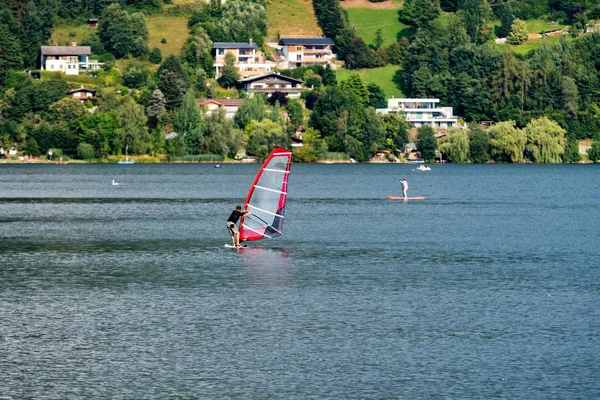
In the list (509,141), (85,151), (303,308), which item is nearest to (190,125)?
(85,151)

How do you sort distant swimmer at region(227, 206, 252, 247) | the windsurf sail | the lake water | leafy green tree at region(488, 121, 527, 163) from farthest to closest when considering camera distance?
leafy green tree at region(488, 121, 527, 163) < distant swimmer at region(227, 206, 252, 247) < the windsurf sail < the lake water

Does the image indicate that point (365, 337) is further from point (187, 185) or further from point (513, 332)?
point (187, 185)

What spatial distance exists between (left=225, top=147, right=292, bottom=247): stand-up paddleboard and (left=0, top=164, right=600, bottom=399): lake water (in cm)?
101

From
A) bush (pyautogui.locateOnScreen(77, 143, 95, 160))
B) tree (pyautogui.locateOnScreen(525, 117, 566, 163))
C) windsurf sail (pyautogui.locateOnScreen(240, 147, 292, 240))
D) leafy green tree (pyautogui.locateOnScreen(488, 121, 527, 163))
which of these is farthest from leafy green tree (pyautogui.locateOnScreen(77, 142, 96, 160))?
windsurf sail (pyautogui.locateOnScreen(240, 147, 292, 240))

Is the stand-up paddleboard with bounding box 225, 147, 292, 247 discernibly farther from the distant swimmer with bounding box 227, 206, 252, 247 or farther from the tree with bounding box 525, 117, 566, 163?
the tree with bounding box 525, 117, 566, 163

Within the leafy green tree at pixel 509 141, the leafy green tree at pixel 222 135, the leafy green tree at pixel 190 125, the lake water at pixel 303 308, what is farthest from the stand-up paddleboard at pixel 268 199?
the leafy green tree at pixel 509 141

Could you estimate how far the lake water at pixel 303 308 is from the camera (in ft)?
90.2

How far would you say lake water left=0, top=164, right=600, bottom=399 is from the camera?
90.2 ft

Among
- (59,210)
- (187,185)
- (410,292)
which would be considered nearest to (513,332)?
(410,292)

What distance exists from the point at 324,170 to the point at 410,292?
433ft

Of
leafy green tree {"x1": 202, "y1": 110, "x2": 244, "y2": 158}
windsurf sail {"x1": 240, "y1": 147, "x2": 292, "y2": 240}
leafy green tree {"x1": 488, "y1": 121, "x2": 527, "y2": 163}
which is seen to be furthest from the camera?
leafy green tree {"x1": 488, "y1": 121, "x2": 527, "y2": 163}

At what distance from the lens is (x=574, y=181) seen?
143 m

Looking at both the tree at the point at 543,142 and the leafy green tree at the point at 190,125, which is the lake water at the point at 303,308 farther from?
the tree at the point at 543,142

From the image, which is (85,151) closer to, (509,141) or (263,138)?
(263,138)
